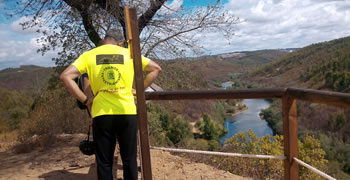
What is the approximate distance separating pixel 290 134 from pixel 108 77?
1.47 metres

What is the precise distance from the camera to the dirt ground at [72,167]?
11.3ft

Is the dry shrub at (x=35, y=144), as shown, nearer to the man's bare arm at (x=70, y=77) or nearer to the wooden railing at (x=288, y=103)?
the man's bare arm at (x=70, y=77)

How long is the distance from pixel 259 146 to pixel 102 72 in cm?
360

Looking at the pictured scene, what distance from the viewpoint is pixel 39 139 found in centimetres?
494

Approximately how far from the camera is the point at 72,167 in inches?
147

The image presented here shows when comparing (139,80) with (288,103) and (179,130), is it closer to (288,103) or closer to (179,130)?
(288,103)

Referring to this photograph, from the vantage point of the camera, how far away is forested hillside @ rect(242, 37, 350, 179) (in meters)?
27.9

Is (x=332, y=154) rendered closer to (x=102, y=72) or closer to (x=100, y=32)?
(x=100, y=32)

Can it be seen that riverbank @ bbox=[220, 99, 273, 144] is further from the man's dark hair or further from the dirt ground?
the man's dark hair

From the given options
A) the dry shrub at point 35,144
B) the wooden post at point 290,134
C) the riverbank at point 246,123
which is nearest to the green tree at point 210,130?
the riverbank at point 246,123

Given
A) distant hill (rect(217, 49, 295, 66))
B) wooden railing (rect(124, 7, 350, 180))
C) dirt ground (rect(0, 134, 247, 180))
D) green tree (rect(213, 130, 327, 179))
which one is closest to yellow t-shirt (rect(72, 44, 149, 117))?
wooden railing (rect(124, 7, 350, 180))

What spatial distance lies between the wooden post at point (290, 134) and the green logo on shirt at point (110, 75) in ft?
4.36

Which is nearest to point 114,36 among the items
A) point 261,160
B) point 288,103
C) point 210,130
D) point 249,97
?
point 249,97

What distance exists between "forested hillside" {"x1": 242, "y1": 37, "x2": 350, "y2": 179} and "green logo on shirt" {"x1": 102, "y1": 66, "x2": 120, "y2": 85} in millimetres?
12884
